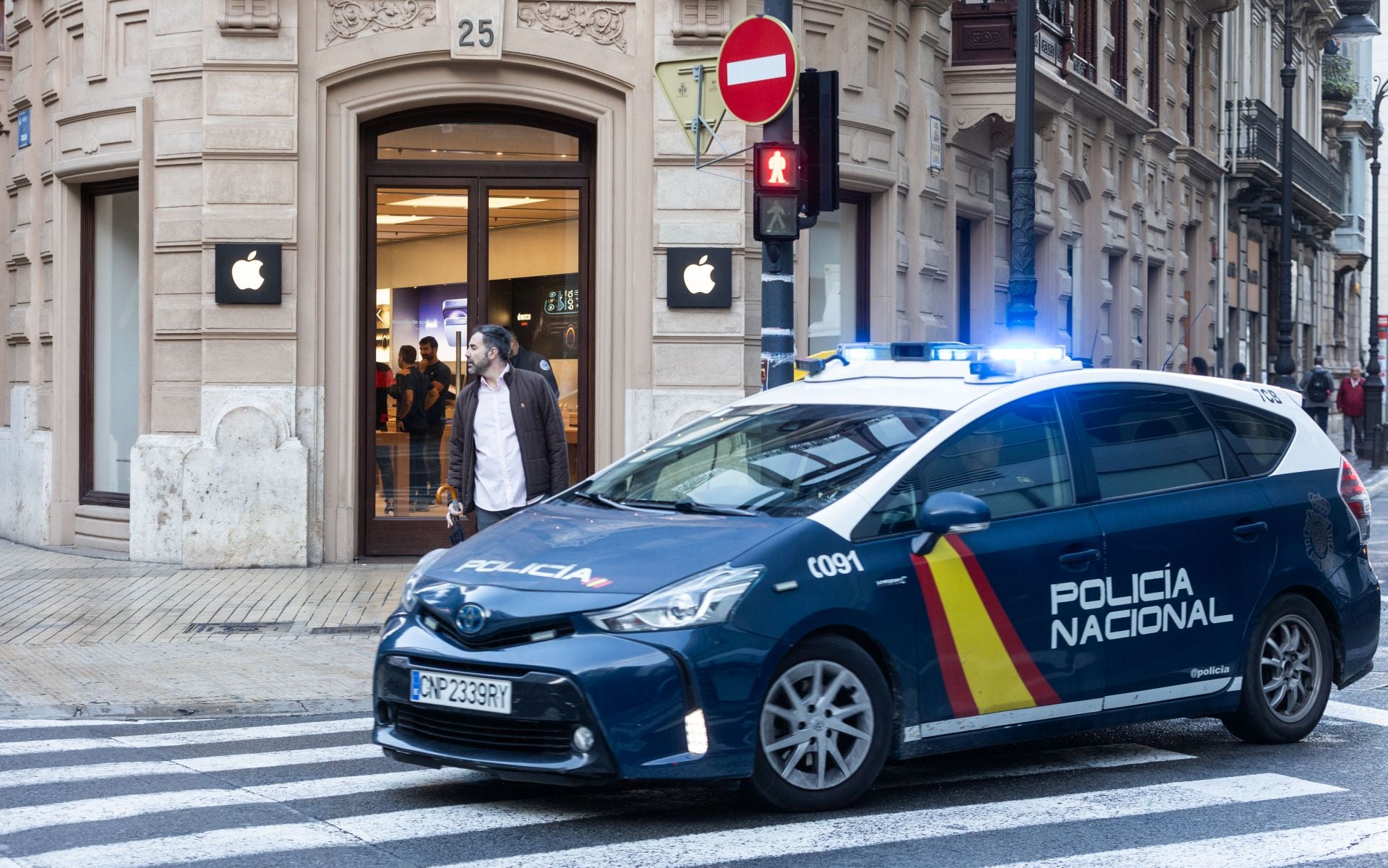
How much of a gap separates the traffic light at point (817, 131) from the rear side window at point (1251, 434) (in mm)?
3258

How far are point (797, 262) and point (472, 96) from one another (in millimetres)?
3212

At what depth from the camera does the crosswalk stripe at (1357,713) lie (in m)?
8.38

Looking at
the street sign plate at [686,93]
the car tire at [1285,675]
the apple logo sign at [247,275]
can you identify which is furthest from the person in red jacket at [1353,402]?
the car tire at [1285,675]

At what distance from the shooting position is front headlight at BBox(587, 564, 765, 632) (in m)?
5.90

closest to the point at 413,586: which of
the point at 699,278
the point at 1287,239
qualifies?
the point at 699,278

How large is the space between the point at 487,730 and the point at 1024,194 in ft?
33.7

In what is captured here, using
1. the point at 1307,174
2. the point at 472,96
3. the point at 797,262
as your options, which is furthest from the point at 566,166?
the point at 1307,174

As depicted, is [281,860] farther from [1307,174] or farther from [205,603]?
[1307,174]

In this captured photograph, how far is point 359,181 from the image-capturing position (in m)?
15.6

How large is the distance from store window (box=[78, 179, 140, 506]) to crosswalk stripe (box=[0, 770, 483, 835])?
10374 mm

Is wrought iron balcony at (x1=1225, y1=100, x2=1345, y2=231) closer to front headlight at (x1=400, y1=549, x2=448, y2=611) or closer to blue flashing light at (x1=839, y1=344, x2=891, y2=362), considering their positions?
blue flashing light at (x1=839, y1=344, x2=891, y2=362)

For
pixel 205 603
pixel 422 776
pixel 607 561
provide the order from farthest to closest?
pixel 205 603, pixel 422 776, pixel 607 561

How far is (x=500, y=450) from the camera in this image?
10.5 meters

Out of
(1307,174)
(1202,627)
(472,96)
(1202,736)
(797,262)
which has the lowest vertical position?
(1202,736)
